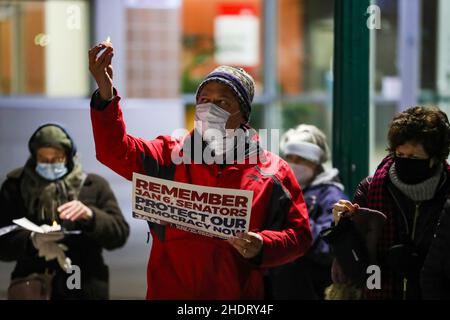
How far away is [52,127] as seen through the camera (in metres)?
4.77

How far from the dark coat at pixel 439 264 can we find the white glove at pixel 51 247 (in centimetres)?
189

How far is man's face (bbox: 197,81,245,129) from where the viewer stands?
3.63 m

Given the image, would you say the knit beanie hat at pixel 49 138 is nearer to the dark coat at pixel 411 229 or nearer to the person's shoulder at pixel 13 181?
the person's shoulder at pixel 13 181

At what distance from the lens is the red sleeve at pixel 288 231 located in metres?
3.56

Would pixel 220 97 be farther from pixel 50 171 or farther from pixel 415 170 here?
pixel 50 171

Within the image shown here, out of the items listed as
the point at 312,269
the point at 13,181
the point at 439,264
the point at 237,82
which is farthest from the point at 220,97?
the point at 312,269

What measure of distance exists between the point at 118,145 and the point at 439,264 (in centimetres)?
123

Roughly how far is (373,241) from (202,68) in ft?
27.9

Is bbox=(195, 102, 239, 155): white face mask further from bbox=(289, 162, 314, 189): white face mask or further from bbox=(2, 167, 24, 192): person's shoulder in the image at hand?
bbox=(289, 162, 314, 189): white face mask

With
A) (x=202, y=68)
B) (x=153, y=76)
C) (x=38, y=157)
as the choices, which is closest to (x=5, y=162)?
(x=153, y=76)

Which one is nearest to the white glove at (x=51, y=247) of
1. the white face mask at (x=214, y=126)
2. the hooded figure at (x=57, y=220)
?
the hooded figure at (x=57, y=220)

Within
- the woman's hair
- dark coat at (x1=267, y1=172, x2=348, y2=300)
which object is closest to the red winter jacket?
the woman's hair
